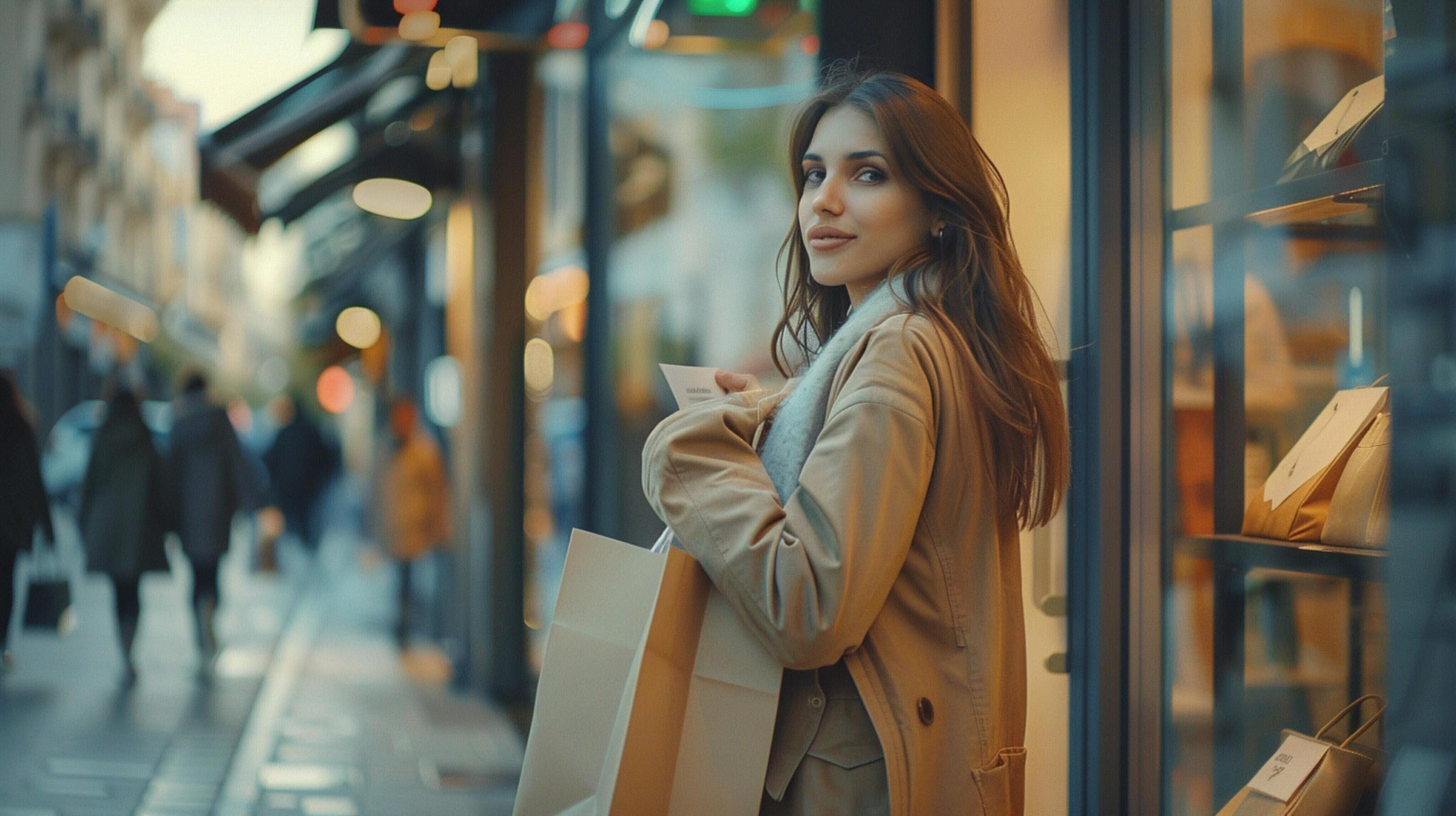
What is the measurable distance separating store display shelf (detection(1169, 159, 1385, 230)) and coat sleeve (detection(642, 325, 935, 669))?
863 mm

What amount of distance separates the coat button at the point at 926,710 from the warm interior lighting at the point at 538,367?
587 centimetres

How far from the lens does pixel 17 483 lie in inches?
240

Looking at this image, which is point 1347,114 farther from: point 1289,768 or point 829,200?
point 1289,768

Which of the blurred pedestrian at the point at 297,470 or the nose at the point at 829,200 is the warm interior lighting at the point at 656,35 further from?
the blurred pedestrian at the point at 297,470

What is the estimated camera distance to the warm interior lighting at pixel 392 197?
891 centimetres

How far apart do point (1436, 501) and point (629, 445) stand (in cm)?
401

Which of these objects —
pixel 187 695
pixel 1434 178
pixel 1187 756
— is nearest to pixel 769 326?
pixel 1187 756

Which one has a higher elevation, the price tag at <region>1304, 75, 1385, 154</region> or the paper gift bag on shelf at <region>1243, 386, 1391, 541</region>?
the price tag at <region>1304, 75, 1385, 154</region>

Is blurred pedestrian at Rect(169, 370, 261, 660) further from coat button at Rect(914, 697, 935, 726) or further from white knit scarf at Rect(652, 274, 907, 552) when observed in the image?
coat button at Rect(914, 697, 935, 726)

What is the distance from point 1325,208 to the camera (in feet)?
7.27

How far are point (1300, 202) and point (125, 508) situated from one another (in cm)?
725

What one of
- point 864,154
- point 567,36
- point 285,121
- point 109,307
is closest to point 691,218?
point 567,36

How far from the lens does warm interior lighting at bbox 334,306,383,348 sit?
76.5 ft

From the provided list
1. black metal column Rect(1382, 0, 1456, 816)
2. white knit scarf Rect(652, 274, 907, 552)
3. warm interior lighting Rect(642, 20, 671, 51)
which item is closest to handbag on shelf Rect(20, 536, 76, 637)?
warm interior lighting Rect(642, 20, 671, 51)
